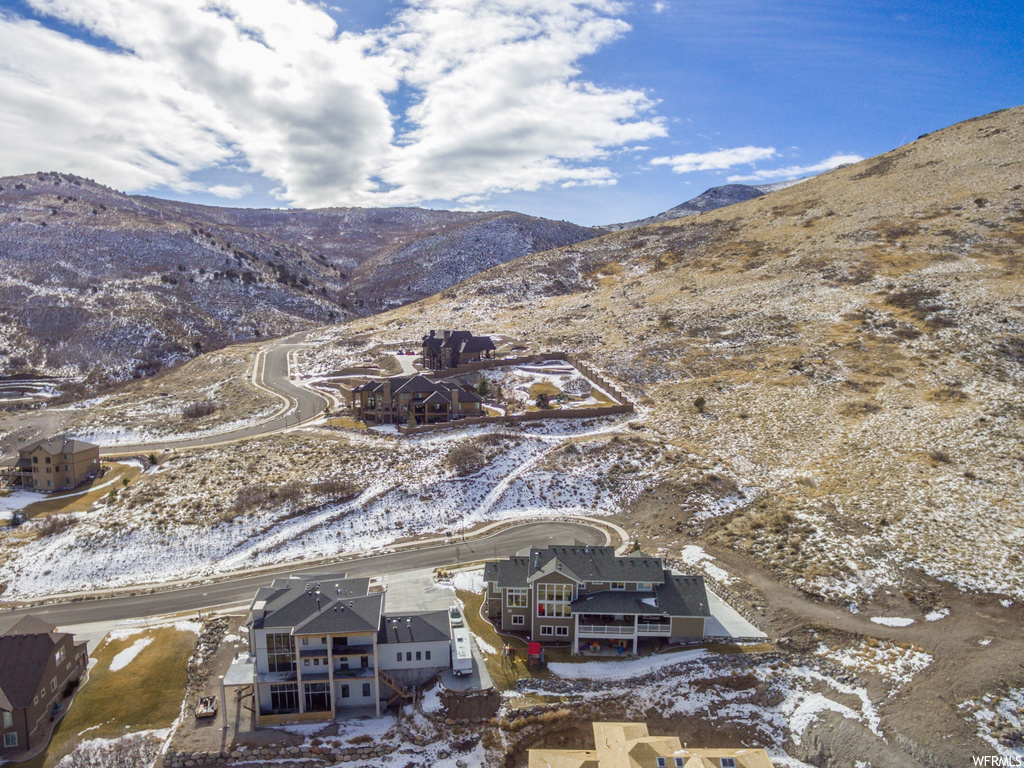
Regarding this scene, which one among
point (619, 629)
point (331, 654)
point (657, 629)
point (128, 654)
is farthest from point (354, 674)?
point (657, 629)

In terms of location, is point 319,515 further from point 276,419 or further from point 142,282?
point 142,282

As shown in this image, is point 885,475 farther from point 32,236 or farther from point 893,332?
point 32,236

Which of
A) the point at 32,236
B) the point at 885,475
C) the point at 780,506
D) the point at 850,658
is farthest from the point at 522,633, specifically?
the point at 32,236

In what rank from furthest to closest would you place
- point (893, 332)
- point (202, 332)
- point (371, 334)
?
point (202, 332) < point (371, 334) < point (893, 332)

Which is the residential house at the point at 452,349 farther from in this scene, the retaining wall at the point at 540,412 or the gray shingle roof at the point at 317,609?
the gray shingle roof at the point at 317,609

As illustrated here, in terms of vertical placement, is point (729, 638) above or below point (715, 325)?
below

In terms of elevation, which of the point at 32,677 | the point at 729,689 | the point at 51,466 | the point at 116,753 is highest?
the point at 51,466
